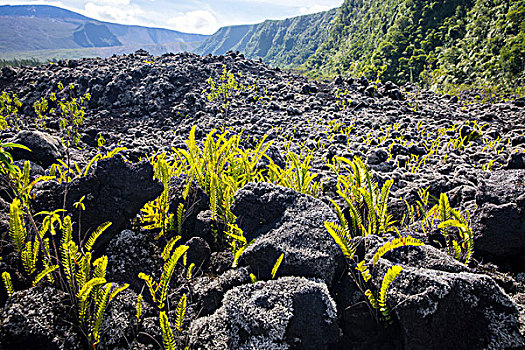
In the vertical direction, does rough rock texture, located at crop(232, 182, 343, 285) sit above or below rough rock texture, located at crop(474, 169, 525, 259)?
below

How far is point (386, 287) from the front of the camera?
1.99m

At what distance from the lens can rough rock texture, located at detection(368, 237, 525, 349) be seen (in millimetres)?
1837

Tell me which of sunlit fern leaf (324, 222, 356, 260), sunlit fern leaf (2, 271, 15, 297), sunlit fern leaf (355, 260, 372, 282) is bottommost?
sunlit fern leaf (2, 271, 15, 297)

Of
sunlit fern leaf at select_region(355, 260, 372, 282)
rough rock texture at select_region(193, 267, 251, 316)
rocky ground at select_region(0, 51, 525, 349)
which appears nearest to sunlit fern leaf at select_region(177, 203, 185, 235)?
rocky ground at select_region(0, 51, 525, 349)

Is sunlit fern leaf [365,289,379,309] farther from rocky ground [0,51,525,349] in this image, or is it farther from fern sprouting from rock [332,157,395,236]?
fern sprouting from rock [332,157,395,236]

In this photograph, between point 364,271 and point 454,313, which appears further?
point 364,271

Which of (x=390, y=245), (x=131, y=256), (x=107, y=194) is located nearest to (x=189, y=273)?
(x=131, y=256)

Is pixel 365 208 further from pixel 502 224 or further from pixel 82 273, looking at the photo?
pixel 82 273

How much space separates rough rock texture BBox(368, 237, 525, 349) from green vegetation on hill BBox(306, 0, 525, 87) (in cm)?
2347

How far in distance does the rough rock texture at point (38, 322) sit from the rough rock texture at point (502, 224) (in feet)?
12.1

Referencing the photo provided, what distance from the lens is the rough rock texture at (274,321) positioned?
1.92 meters

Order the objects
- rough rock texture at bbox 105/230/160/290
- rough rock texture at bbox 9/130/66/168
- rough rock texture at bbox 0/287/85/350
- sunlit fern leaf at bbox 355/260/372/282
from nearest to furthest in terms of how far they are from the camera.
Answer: rough rock texture at bbox 0/287/85/350 < sunlit fern leaf at bbox 355/260/372/282 < rough rock texture at bbox 105/230/160/290 < rough rock texture at bbox 9/130/66/168

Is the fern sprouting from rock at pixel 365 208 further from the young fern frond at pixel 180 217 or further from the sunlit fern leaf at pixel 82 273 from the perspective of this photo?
the sunlit fern leaf at pixel 82 273

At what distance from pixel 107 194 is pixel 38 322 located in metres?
1.39
